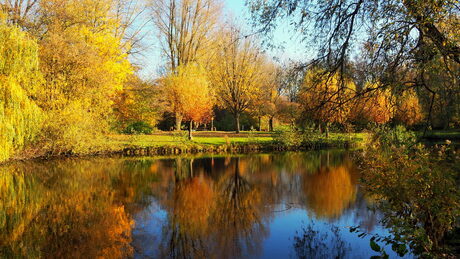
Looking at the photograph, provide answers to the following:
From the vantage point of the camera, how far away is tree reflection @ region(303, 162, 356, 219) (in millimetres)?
10032

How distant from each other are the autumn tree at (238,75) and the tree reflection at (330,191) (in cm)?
1598

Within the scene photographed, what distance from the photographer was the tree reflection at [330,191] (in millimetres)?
10032

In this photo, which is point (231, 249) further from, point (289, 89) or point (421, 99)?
point (421, 99)

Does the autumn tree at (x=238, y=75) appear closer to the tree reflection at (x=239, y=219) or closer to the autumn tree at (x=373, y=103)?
the tree reflection at (x=239, y=219)

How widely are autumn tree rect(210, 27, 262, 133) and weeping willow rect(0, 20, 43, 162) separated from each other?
→ 1768 centimetres

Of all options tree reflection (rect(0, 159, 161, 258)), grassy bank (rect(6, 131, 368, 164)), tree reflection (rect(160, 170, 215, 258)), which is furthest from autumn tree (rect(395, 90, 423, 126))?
grassy bank (rect(6, 131, 368, 164))

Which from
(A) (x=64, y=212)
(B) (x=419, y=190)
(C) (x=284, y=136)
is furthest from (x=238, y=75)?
(B) (x=419, y=190)

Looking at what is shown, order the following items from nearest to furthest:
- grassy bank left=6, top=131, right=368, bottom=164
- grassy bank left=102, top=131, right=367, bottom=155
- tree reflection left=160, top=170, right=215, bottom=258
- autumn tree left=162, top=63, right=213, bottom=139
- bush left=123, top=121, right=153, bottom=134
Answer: tree reflection left=160, top=170, right=215, bottom=258
grassy bank left=6, top=131, right=368, bottom=164
grassy bank left=102, top=131, right=367, bottom=155
autumn tree left=162, top=63, right=213, bottom=139
bush left=123, top=121, right=153, bottom=134

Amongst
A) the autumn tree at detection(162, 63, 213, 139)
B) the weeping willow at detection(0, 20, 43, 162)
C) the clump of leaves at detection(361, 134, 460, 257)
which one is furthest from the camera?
the autumn tree at detection(162, 63, 213, 139)

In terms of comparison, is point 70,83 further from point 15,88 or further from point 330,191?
point 330,191

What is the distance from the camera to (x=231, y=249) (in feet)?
23.4

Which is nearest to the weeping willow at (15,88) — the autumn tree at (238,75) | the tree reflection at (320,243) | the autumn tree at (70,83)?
Result: the autumn tree at (70,83)

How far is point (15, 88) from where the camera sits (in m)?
15.2

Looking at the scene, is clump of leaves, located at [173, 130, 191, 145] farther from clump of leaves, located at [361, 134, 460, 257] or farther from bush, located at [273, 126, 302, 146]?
clump of leaves, located at [361, 134, 460, 257]
